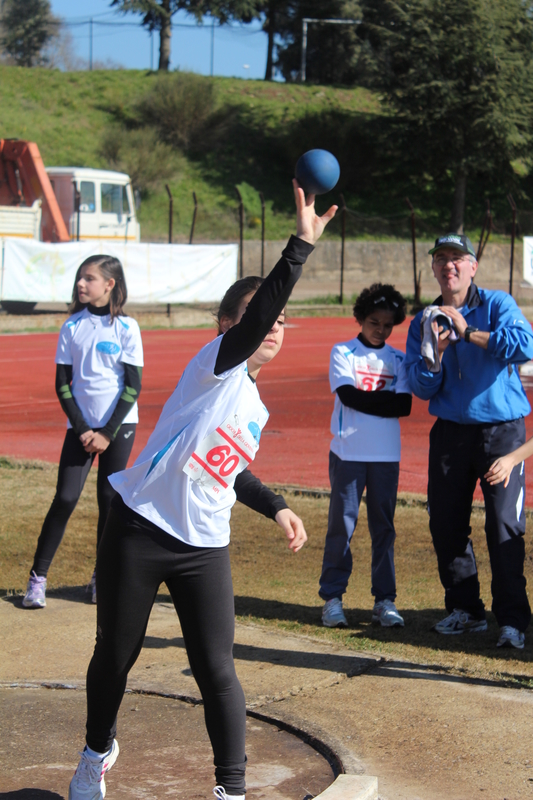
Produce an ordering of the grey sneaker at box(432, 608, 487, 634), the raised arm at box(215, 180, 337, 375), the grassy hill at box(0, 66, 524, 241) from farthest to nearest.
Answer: the grassy hill at box(0, 66, 524, 241), the grey sneaker at box(432, 608, 487, 634), the raised arm at box(215, 180, 337, 375)

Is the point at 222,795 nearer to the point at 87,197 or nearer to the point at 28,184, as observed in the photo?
the point at 28,184

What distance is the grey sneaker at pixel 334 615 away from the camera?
5.07 m

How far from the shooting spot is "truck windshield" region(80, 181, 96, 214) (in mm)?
30094

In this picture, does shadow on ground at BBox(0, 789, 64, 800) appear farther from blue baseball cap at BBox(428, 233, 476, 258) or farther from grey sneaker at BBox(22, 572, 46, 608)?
blue baseball cap at BBox(428, 233, 476, 258)

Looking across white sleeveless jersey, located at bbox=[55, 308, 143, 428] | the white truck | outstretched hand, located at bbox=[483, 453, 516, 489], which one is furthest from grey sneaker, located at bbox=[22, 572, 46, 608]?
the white truck

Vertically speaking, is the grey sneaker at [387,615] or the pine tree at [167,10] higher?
the pine tree at [167,10]

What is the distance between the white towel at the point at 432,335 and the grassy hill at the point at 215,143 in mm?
37773

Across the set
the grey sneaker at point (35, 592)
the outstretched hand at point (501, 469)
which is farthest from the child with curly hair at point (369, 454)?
the grey sneaker at point (35, 592)

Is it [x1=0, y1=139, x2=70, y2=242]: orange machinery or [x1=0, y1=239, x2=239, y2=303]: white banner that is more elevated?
[x1=0, y1=139, x2=70, y2=242]: orange machinery

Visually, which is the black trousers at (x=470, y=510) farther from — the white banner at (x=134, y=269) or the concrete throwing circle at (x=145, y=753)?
the white banner at (x=134, y=269)

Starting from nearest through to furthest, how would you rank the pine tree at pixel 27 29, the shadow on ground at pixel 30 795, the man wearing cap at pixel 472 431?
the shadow on ground at pixel 30 795, the man wearing cap at pixel 472 431, the pine tree at pixel 27 29

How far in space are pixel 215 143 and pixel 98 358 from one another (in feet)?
151

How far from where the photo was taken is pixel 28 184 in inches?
1148

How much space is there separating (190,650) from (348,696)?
146 centimetres
